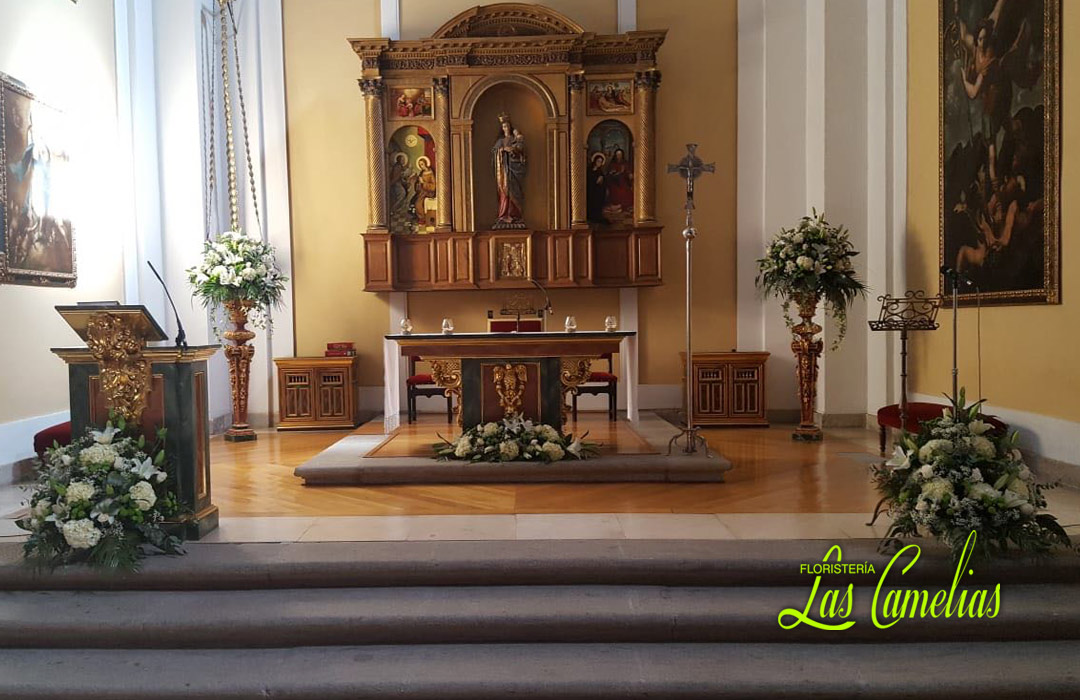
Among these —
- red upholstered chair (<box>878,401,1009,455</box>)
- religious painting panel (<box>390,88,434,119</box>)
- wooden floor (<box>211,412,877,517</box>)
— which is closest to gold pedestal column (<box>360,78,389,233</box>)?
religious painting panel (<box>390,88,434,119</box>)

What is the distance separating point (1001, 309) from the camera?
Answer: 6.26 metres

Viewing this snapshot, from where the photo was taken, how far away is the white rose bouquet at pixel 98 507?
396 centimetres

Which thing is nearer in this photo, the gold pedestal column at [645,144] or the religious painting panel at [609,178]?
the gold pedestal column at [645,144]

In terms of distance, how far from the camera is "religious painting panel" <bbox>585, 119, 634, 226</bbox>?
9.20 meters

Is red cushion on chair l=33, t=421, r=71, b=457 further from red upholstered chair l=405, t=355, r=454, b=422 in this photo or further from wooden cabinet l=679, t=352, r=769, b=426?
wooden cabinet l=679, t=352, r=769, b=426

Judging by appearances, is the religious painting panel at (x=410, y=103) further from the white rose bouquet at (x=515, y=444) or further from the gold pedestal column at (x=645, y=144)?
the white rose bouquet at (x=515, y=444)

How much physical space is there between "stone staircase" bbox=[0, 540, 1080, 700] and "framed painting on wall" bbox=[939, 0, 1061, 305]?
2.99 metres

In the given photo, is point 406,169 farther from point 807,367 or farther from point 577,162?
point 807,367

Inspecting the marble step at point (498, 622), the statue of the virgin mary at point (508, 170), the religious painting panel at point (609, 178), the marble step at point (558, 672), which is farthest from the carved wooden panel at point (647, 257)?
the marble step at point (558, 672)

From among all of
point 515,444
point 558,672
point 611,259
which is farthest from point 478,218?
point 558,672

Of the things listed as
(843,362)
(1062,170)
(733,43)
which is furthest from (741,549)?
(733,43)

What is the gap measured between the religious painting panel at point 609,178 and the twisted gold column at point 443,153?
171cm

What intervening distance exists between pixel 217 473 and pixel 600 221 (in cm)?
519

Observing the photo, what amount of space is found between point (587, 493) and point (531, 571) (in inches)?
67.2
